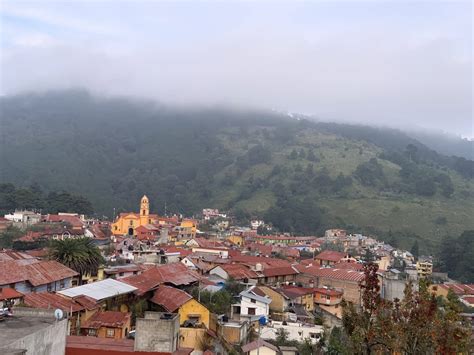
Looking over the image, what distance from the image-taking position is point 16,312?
1201cm

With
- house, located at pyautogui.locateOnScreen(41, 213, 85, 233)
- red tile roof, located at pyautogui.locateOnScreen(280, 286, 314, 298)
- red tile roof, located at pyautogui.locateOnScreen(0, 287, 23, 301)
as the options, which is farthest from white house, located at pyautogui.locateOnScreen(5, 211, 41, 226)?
red tile roof, located at pyautogui.locateOnScreen(0, 287, 23, 301)

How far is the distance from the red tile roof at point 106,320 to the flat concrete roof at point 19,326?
730 cm

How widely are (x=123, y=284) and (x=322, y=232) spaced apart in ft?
215

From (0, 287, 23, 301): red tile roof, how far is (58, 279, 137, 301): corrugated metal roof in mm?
2242

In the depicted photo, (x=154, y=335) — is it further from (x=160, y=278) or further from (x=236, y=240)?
(x=236, y=240)

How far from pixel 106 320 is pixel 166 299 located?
478 centimetres

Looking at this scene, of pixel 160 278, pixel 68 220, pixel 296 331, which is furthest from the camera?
pixel 68 220

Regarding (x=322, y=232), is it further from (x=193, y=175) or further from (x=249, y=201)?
(x=193, y=175)

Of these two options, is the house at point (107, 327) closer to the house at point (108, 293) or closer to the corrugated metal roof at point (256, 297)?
the house at point (108, 293)

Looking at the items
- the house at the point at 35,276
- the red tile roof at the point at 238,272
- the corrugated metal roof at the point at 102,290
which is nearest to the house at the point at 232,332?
the corrugated metal roof at the point at 102,290

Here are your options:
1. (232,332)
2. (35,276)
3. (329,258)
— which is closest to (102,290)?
(35,276)

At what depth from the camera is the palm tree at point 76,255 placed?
2908 centimetres

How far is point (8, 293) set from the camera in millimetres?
21922

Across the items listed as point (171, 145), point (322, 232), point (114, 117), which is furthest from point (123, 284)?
point (114, 117)
